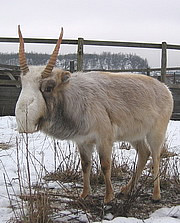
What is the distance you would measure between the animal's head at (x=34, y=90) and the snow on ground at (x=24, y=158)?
0.18 metres

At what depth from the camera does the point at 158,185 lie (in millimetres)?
Result: 4418

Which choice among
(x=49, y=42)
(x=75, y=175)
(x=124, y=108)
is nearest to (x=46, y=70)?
(x=124, y=108)

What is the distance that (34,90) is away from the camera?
138 inches

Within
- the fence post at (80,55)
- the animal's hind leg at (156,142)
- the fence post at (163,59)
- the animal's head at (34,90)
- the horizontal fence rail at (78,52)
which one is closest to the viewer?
the animal's head at (34,90)

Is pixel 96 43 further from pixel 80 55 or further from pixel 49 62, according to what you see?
pixel 49 62

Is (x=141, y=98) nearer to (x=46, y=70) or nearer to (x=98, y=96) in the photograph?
(x=98, y=96)

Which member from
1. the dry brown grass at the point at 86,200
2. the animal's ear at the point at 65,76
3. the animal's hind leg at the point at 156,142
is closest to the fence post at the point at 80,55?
the dry brown grass at the point at 86,200

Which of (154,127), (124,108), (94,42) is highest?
(94,42)

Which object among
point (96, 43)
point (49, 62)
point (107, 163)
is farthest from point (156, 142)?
point (96, 43)

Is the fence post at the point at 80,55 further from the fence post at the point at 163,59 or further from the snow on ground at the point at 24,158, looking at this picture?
the fence post at the point at 163,59

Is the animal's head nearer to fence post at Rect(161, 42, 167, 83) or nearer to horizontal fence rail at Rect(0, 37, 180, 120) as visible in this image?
horizontal fence rail at Rect(0, 37, 180, 120)

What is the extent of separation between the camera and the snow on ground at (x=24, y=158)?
141 inches

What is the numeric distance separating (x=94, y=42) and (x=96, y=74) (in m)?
4.64

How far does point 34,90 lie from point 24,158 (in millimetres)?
2621
